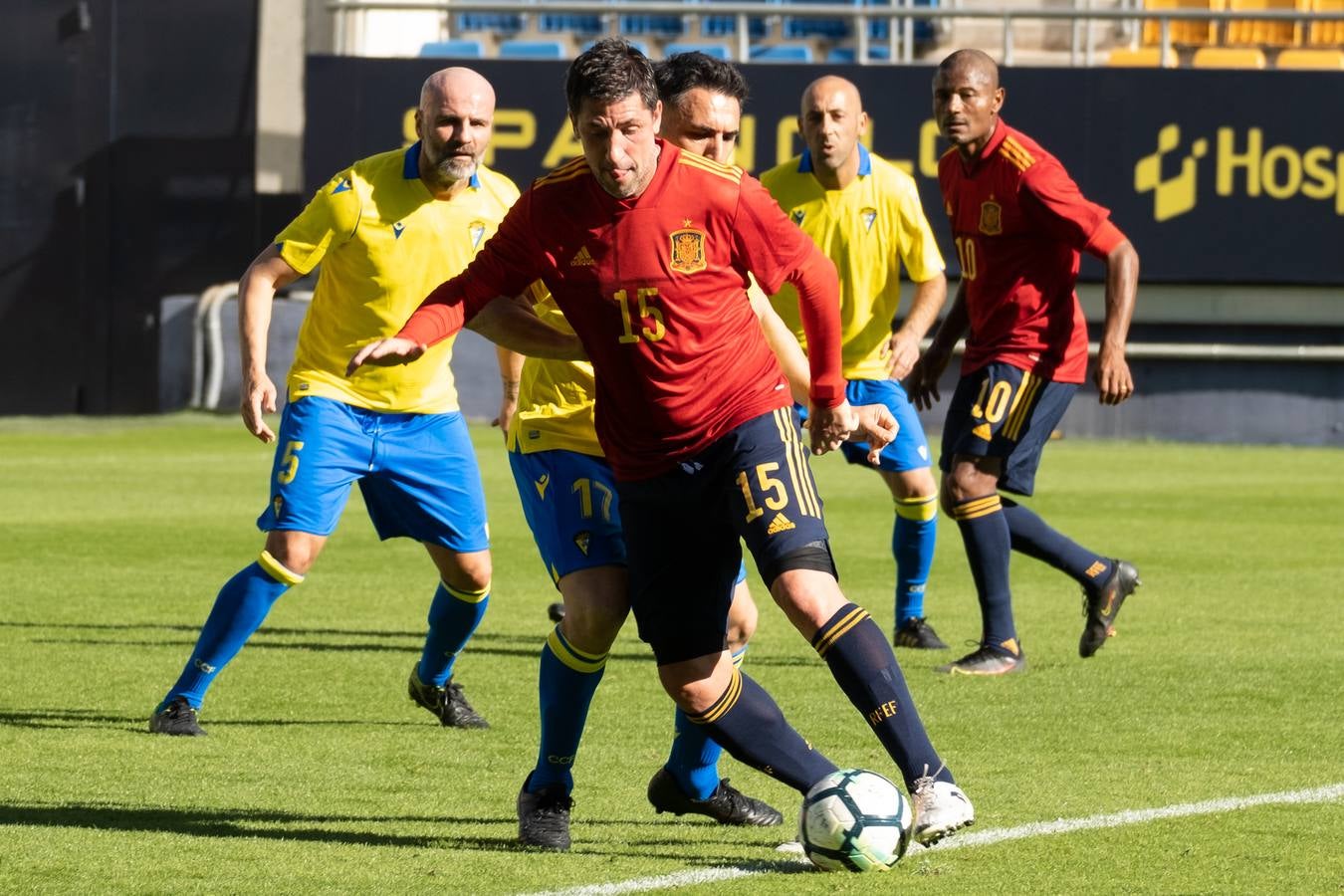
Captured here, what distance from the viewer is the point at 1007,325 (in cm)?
855

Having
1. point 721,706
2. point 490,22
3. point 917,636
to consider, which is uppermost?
point 490,22

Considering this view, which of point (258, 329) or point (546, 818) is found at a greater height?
point (258, 329)

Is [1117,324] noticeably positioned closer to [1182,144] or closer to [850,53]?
[1182,144]

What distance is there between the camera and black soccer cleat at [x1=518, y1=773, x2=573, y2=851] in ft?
17.3

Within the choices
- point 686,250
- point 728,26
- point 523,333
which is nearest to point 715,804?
point 523,333

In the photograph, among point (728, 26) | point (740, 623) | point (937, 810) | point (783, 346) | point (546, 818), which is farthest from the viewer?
point (728, 26)

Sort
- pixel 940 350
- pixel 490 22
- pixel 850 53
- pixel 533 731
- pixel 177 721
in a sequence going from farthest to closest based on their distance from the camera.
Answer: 1. pixel 490 22
2. pixel 850 53
3. pixel 940 350
4. pixel 533 731
5. pixel 177 721

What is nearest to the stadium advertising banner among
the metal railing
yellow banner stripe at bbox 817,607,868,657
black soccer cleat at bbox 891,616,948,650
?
the metal railing

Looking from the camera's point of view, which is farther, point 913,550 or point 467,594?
point 913,550

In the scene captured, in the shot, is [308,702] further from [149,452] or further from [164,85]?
[164,85]

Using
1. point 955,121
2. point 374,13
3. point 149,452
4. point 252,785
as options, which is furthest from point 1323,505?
point 374,13

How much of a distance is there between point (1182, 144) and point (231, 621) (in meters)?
17.3

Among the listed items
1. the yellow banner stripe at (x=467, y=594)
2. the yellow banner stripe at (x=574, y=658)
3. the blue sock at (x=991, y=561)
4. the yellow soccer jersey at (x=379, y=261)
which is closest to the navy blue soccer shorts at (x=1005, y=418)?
the blue sock at (x=991, y=561)

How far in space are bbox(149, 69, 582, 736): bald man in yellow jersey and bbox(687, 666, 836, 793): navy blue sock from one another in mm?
2108
